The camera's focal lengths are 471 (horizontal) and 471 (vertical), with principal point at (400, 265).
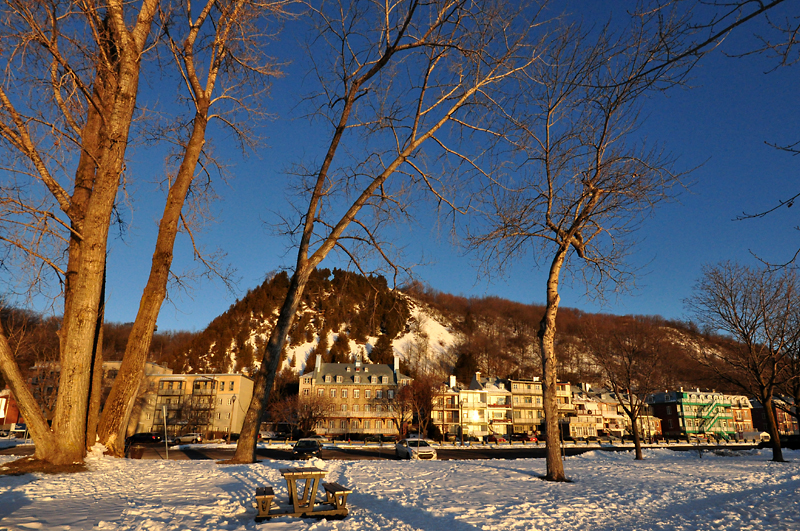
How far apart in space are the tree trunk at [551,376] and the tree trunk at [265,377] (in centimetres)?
638

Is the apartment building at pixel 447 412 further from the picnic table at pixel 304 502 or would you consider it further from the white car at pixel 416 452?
the picnic table at pixel 304 502

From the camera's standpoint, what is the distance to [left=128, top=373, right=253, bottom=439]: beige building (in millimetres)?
62688

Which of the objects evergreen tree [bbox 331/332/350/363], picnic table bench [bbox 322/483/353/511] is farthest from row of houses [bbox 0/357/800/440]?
picnic table bench [bbox 322/483/353/511]

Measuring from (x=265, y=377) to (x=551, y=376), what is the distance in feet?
23.7

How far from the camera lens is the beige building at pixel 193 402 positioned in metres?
62.7

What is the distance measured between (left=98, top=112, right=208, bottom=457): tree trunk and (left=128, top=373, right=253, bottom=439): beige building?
55.0 meters

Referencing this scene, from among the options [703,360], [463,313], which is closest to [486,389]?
[703,360]

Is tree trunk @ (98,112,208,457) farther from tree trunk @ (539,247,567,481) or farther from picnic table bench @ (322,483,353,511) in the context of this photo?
tree trunk @ (539,247,567,481)

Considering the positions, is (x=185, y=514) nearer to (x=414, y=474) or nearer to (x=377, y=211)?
(x=414, y=474)

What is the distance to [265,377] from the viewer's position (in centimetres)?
1165

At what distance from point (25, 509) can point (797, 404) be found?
3192cm

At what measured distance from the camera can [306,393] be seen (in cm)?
6956

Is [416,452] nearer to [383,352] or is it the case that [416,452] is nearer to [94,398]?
[94,398]

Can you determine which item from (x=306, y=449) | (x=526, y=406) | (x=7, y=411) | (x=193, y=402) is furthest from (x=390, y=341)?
(x=306, y=449)
